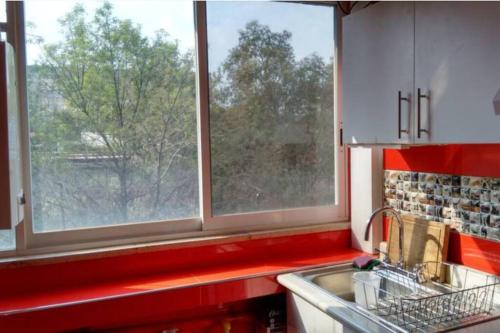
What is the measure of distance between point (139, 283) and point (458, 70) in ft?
4.76

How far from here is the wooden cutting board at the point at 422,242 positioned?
6.10 feet

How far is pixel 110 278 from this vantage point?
194cm

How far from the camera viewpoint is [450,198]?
1877 millimetres

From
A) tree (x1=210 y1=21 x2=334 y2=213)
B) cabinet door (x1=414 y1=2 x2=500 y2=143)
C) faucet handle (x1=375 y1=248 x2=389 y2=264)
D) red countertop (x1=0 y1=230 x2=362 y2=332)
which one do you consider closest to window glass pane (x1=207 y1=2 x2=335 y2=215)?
tree (x1=210 y1=21 x2=334 y2=213)

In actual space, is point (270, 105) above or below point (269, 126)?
above

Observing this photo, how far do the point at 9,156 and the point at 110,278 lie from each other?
740 mm

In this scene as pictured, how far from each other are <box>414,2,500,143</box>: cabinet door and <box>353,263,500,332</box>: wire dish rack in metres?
0.55

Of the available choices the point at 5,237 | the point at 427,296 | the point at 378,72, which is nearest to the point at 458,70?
the point at 378,72

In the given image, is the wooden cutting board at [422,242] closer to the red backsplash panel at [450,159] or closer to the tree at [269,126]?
the red backsplash panel at [450,159]

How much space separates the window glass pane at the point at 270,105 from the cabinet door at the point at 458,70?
2.73ft

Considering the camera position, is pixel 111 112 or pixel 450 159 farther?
pixel 111 112

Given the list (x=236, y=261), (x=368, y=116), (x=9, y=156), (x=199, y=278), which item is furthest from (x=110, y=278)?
(x=368, y=116)

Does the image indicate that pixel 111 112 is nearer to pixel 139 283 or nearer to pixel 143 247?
pixel 143 247

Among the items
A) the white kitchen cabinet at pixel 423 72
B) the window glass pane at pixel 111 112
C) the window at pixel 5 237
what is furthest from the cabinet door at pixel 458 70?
the window at pixel 5 237
